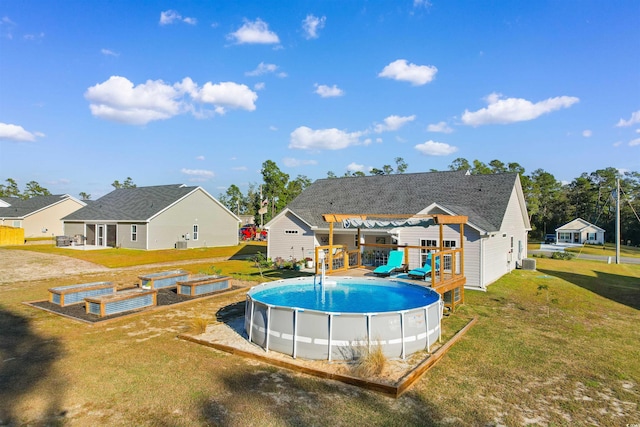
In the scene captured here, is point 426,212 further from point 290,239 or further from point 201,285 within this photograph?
point 201,285

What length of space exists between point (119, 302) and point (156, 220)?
22.2m

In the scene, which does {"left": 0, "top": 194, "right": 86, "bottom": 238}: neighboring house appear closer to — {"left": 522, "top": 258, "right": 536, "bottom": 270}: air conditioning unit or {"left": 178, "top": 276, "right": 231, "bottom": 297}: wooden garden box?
{"left": 178, "top": 276, "right": 231, "bottom": 297}: wooden garden box

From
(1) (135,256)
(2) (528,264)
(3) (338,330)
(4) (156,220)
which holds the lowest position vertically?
(2) (528,264)

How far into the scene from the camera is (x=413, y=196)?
23.7 m

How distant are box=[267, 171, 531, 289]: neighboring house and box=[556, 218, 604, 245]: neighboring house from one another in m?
32.3

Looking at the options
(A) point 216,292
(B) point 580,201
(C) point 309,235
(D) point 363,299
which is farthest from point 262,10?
(B) point 580,201

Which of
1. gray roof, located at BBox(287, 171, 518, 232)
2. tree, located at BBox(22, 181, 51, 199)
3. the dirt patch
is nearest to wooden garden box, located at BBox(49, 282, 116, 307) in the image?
the dirt patch

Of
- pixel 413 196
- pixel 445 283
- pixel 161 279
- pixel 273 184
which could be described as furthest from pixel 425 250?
pixel 273 184

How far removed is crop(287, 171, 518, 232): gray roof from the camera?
19953 millimetres

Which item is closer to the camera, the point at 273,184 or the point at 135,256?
the point at 135,256

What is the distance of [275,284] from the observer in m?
12.5

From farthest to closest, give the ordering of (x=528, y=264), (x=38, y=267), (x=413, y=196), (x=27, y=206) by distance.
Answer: (x=27, y=206), (x=413, y=196), (x=528, y=264), (x=38, y=267)

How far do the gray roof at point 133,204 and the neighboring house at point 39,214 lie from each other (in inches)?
350

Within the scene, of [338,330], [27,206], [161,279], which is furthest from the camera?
[27,206]
